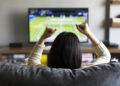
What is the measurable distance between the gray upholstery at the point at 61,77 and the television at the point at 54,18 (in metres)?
2.29

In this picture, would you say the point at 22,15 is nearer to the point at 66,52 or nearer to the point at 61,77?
the point at 66,52

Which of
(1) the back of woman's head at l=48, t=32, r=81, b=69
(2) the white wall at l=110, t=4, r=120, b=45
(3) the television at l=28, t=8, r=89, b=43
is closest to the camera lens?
(1) the back of woman's head at l=48, t=32, r=81, b=69

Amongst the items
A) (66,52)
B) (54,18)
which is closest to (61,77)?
(66,52)

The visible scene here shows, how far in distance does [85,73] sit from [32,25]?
2382mm

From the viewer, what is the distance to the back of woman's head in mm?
1097

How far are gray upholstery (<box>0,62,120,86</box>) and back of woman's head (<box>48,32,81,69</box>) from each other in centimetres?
15

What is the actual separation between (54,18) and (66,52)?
218cm

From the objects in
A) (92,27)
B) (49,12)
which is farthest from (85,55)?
(49,12)

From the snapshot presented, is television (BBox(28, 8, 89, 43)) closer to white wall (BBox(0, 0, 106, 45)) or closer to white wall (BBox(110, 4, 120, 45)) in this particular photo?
white wall (BBox(0, 0, 106, 45))

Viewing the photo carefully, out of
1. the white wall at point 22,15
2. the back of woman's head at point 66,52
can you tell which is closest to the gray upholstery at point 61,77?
the back of woman's head at point 66,52

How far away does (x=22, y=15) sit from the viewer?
336 cm

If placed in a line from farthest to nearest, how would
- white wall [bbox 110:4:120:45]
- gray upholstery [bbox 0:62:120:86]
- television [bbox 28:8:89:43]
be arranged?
1. white wall [bbox 110:4:120:45]
2. television [bbox 28:8:89:43]
3. gray upholstery [bbox 0:62:120:86]

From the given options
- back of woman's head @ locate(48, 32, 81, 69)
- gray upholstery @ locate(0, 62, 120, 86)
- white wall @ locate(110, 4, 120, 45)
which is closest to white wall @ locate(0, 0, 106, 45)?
white wall @ locate(110, 4, 120, 45)

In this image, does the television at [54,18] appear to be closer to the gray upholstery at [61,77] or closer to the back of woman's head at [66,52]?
the back of woman's head at [66,52]
